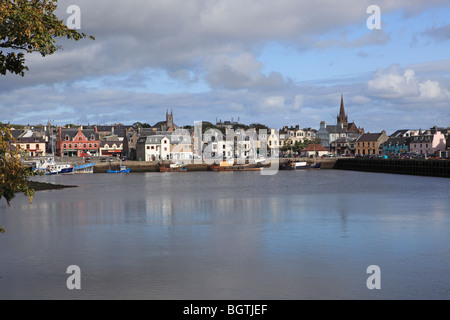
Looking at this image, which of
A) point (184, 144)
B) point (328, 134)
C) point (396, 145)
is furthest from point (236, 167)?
point (328, 134)

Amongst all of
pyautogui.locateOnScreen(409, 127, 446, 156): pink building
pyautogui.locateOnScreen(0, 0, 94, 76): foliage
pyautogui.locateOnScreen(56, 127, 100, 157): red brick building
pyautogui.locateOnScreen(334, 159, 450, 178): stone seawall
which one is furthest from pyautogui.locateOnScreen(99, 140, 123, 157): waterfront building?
pyautogui.locateOnScreen(0, 0, 94, 76): foliage

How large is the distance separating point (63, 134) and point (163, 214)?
377 ft

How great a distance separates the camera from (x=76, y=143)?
5896 inches

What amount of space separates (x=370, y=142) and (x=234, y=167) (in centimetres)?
5811

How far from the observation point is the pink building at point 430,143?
148 m

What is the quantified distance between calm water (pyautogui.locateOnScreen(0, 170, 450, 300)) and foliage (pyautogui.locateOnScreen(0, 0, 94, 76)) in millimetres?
9331

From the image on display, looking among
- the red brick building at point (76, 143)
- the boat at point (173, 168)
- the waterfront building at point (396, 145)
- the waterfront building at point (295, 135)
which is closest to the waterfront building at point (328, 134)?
the waterfront building at point (295, 135)

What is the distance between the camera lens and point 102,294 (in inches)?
772

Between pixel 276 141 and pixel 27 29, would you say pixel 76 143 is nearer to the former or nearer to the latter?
pixel 276 141

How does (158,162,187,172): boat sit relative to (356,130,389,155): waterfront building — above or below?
below

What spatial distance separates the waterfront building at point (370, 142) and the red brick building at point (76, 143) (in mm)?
87553

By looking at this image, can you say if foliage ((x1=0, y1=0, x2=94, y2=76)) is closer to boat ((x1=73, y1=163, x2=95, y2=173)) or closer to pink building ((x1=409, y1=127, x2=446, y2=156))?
boat ((x1=73, y1=163, x2=95, y2=173))

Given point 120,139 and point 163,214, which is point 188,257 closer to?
point 163,214

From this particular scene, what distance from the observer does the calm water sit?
66.6 ft
